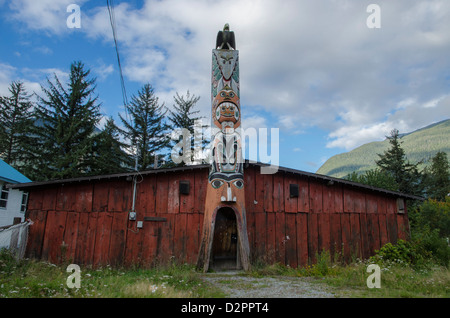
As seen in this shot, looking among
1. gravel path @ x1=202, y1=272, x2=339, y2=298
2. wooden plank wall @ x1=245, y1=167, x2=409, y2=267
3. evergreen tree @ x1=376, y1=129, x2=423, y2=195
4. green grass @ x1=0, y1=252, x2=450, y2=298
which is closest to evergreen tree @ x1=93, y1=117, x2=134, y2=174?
green grass @ x1=0, y1=252, x2=450, y2=298

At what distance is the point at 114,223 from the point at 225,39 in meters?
Result: 8.95

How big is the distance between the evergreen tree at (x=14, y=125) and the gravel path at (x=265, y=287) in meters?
24.7

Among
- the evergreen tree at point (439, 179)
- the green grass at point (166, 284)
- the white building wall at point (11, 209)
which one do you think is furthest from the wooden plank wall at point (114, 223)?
the evergreen tree at point (439, 179)

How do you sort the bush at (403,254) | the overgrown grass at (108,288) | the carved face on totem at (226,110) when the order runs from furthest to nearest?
the bush at (403,254) < the carved face on totem at (226,110) < the overgrown grass at (108,288)

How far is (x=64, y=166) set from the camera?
23297mm

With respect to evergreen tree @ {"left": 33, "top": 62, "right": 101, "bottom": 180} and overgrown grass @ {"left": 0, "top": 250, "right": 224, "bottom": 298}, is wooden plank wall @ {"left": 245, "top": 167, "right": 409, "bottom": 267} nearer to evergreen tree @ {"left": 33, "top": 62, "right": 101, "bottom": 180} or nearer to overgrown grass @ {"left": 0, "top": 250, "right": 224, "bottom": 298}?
overgrown grass @ {"left": 0, "top": 250, "right": 224, "bottom": 298}

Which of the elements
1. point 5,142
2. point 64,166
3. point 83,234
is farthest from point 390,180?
point 5,142

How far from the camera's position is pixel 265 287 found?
798 centimetres

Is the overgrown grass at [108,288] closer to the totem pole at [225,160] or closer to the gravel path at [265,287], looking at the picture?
the gravel path at [265,287]

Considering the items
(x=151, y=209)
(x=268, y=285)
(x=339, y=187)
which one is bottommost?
(x=268, y=285)

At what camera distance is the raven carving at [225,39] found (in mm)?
12672

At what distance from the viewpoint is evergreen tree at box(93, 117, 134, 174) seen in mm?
25250
